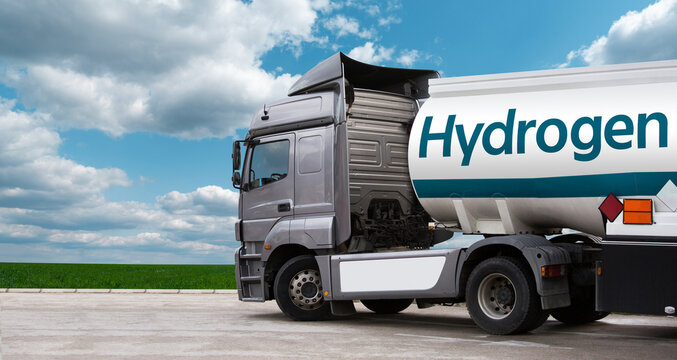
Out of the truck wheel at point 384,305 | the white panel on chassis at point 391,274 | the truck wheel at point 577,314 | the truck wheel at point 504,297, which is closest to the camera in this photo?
the truck wheel at point 504,297

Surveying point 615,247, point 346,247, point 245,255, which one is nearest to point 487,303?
point 615,247

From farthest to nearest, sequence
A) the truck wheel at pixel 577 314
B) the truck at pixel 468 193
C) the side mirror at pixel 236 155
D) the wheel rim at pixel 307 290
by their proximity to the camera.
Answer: the side mirror at pixel 236 155 < the wheel rim at pixel 307 290 < the truck wheel at pixel 577 314 < the truck at pixel 468 193

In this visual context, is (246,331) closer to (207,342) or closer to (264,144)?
(207,342)

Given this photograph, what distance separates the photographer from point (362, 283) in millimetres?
10586

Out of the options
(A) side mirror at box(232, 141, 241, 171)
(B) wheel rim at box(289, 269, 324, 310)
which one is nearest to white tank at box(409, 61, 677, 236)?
(B) wheel rim at box(289, 269, 324, 310)

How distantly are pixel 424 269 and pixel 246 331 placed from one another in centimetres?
259

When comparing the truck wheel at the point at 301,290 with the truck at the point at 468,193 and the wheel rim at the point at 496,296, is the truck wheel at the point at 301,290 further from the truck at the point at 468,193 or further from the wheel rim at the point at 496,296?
the wheel rim at the point at 496,296

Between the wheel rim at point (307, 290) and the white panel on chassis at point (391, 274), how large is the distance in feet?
2.32

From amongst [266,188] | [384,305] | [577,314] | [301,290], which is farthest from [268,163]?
[577,314]

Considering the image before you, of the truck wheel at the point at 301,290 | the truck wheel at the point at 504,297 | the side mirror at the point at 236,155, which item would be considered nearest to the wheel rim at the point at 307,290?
the truck wheel at the point at 301,290

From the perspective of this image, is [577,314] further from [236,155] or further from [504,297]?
[236,155]

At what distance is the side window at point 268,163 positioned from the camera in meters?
11.8

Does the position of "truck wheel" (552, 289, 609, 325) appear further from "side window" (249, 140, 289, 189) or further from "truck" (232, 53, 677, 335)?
"side window" (249, 140, 289, 189)

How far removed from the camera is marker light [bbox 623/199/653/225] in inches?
316
